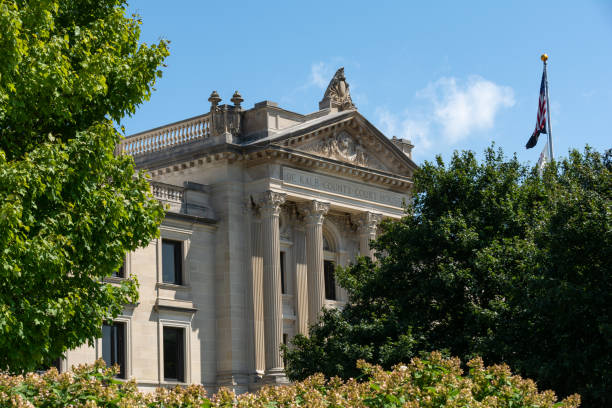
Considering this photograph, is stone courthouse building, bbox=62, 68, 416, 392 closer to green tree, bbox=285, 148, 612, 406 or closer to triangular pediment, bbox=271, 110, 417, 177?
triangular pediment, bbox=271, 110, 417, 177

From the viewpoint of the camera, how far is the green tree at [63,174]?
17219 millimetres

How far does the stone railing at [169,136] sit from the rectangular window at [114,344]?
10228mm

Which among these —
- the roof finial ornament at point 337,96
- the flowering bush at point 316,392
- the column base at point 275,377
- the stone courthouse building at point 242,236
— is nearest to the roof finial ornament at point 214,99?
the stone courthouse building at point 242,236

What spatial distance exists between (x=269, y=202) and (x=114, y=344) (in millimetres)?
10195

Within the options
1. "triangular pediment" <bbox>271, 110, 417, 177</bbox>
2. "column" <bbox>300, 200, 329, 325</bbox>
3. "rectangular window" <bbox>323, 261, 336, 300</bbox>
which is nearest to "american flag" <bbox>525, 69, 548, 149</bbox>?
"triangular pediment" <bbox>271, 110, 417, 177</bbox>

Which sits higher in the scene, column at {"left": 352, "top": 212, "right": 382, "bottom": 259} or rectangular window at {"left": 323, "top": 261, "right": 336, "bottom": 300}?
column at {"left": 352, "top": 212, "right": 382, "bottom": 259}

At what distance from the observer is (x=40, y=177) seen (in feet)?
57.0

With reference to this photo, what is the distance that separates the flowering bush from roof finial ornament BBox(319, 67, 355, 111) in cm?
3902

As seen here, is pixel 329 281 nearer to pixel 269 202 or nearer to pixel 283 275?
pixel 283 275

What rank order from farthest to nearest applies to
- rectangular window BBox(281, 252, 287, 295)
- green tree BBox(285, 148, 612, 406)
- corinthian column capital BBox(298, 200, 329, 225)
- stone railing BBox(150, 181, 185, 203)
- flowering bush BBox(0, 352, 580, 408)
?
corinthian column capital BBox(298, 200, 329, 225), rectangular window BBox(281, 252, 287, 295), stone railing BBox(150, 181, 185, 203), green tree BBox(285, 148, 612, 406), flowering bush BBox(0, 352, 580, 408)

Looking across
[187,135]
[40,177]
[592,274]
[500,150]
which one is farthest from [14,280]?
[187,135]

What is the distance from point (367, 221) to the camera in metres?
51.2

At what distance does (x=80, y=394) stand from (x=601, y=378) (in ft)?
65.2

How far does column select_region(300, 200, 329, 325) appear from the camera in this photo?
47438 mm
